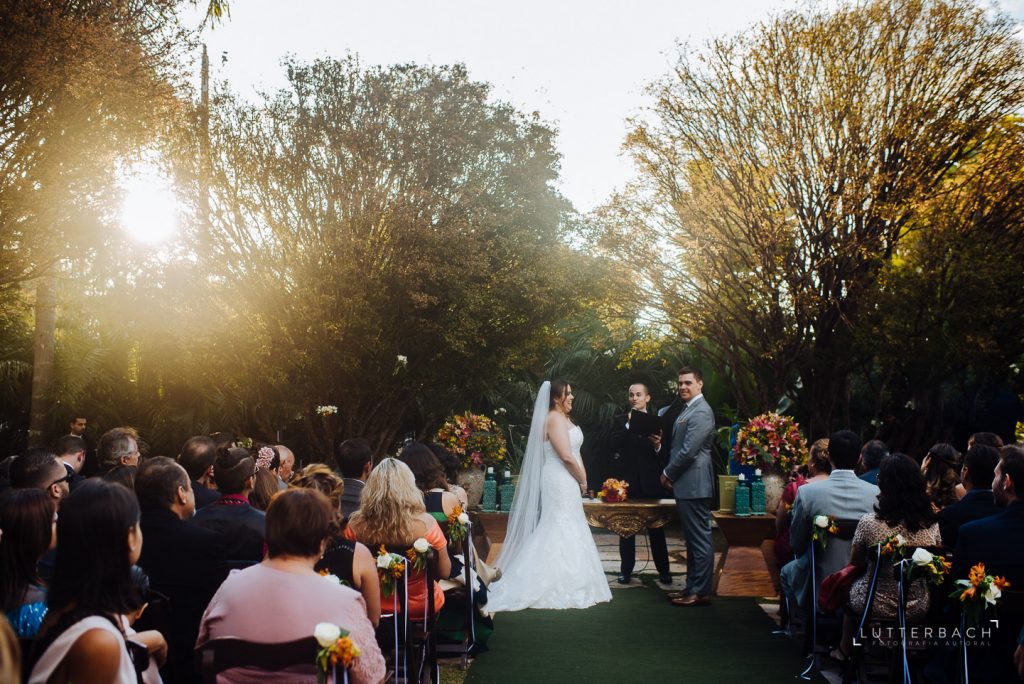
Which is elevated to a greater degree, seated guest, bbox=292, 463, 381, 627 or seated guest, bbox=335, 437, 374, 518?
seated guest, bbox=335, 437, 374, 518

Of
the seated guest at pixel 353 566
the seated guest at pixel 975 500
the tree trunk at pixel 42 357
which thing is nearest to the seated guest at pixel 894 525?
the seated guest at pixel 975 500

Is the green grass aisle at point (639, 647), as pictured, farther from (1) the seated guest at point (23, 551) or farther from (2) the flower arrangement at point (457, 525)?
(1) the seated guest at point (23, 551)

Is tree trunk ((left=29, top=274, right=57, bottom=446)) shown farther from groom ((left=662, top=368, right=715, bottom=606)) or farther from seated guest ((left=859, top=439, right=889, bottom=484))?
seated guest ((left=859, top=439, right=889, bottom=484))

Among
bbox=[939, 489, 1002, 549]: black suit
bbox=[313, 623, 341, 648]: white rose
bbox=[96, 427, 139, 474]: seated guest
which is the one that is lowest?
bbox=[313, 623, 341, 648]: white rose

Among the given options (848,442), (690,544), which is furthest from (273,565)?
(690,544)

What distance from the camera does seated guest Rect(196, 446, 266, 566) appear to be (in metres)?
4.81

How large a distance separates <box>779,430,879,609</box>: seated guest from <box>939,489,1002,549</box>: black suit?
962 mm

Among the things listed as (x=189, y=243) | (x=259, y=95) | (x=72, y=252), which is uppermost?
(x=259, y=95)

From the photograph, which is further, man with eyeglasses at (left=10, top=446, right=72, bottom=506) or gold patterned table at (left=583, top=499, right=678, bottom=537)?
gold patterned table at (left=583, top=499, right=678, bottom=537)

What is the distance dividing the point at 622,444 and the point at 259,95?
36.7 ft

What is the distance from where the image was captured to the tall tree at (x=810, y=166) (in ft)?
51.9

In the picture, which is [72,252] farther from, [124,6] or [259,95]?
[259,95]

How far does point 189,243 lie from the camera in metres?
17.2

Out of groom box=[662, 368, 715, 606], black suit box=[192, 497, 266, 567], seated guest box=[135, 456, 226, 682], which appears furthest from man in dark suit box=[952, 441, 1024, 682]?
groom box=[662, 368, 715, 606]
